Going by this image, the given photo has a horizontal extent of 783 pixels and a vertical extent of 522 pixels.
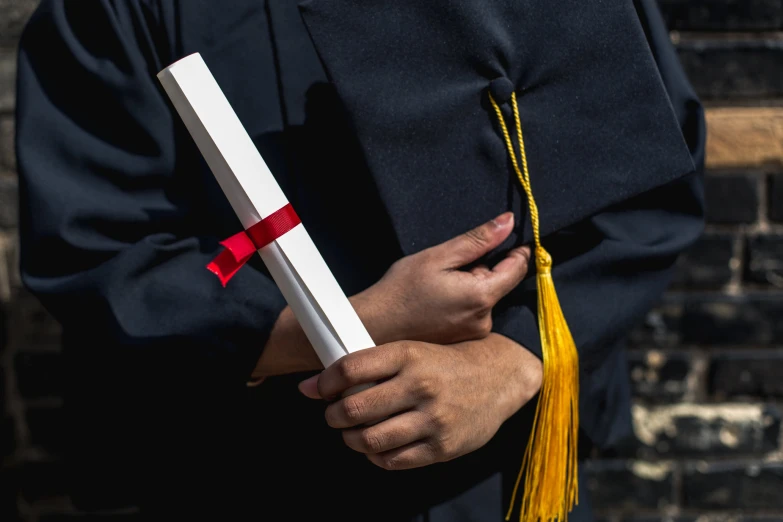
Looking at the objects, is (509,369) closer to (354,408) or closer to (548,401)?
(548,401)

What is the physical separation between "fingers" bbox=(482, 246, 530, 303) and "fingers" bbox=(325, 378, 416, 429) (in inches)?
6.2

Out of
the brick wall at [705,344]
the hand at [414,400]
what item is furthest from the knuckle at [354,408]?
the brick wall at [705,344]

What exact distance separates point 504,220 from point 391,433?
26cm

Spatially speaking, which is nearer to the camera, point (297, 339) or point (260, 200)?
point (260, 200)

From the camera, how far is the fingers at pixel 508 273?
2.70 feet

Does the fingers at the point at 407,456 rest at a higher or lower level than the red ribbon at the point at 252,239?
lower

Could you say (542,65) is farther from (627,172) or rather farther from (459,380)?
(459,380)

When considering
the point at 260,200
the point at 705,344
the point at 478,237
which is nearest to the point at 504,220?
the point at 478,237

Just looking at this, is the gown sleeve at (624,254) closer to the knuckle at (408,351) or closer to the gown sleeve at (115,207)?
the knuckle at (408,351)

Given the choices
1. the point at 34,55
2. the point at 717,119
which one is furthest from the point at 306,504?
the point at 717,119

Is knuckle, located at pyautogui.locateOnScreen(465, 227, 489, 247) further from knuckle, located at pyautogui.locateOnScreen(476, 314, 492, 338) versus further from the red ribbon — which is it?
the red ribbon

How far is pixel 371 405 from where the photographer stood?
0.74 meters

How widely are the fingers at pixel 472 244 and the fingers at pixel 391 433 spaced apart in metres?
0.17

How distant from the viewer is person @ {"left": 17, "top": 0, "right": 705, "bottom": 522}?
31.8 inches
